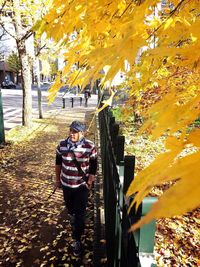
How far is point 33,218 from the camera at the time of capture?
4988mm

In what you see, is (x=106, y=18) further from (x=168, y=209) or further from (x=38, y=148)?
(x=38, y=148)

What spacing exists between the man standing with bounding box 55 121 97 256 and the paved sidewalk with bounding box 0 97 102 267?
1.19ft

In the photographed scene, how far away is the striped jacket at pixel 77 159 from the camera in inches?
148

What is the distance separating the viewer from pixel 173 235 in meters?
4.75

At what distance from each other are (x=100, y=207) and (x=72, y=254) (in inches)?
38.3

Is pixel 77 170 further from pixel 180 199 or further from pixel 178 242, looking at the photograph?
pixel 180 199

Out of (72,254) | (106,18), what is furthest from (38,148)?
(106,18)

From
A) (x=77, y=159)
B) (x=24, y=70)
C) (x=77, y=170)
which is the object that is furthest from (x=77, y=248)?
(x=24, y=70)

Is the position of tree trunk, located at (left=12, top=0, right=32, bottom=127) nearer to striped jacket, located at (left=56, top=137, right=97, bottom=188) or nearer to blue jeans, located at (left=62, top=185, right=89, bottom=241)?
striped jacket, located at (left=56, top=137, right=97, bottom=188)

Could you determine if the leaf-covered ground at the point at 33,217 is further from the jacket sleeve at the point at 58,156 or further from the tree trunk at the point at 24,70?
the tree trunk at the point at 24,70

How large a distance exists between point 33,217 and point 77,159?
1935 mm

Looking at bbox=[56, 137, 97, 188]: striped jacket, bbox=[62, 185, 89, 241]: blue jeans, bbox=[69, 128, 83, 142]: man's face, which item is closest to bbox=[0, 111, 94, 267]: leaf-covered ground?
bbox=[62, 185, 89, 241]: blue jeans

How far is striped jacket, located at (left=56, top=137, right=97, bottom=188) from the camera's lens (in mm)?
3748

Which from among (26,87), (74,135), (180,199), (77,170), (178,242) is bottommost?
(178,242)
